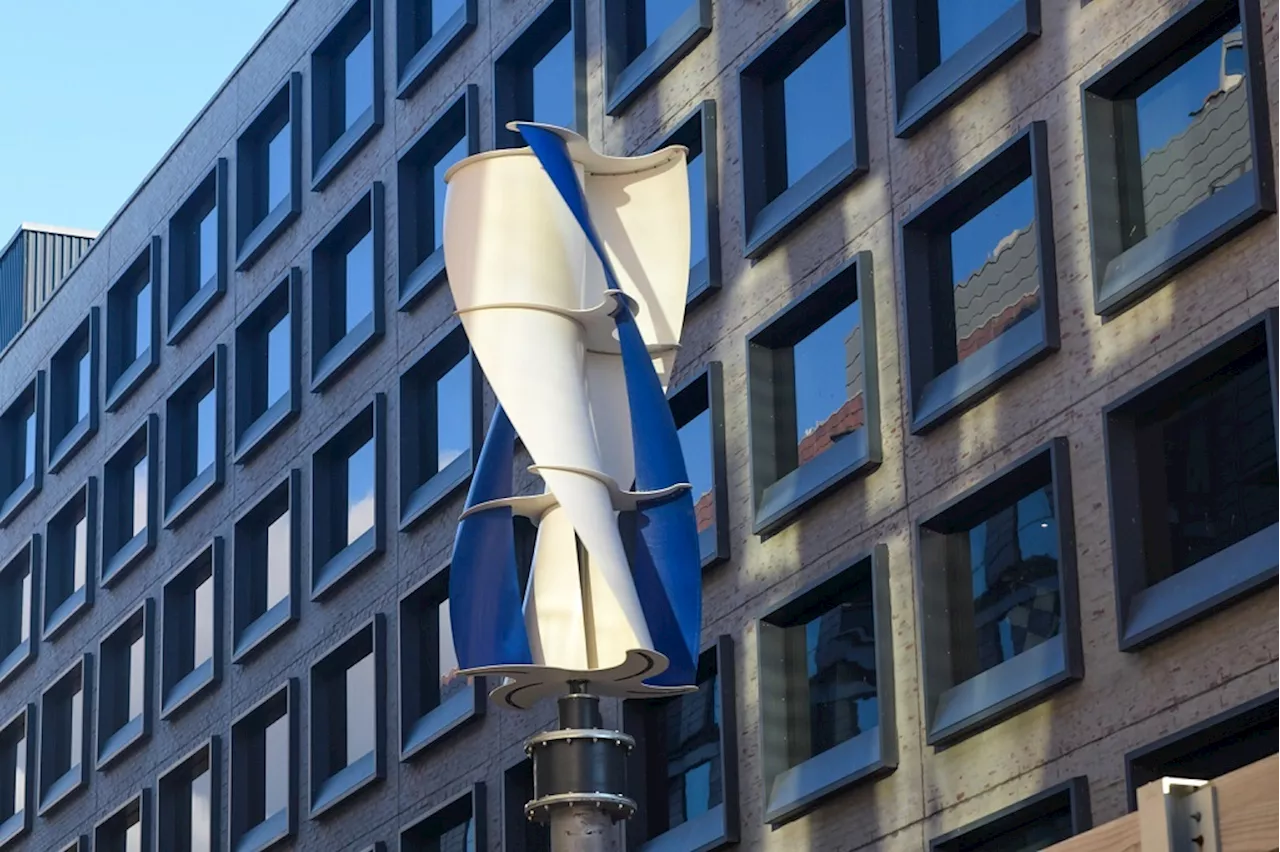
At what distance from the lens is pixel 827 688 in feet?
98.2

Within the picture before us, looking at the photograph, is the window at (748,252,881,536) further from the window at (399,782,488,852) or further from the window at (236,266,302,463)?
the window at (236,266,302,463)

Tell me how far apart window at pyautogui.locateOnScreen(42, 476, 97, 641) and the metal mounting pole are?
4361cm

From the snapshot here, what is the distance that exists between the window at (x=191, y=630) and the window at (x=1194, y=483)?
2489 centimetres

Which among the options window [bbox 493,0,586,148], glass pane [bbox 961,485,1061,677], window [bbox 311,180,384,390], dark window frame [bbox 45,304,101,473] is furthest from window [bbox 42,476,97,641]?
glass pane [bbox 961,485,1061,677]

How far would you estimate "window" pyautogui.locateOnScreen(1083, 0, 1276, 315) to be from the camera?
24125 millimetres

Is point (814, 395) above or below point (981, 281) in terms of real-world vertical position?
below

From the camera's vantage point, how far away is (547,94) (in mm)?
39031

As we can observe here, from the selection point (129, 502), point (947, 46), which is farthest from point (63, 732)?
point (947, 46)

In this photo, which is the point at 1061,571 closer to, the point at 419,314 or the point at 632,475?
the point at 632,475

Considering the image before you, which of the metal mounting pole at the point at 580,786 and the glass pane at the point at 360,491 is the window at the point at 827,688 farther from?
the metal mounting pole at the point at 580,786

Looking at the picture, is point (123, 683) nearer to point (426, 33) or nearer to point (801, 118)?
point (426, 33)

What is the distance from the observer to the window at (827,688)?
2820 centimetres

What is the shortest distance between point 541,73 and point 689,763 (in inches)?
466

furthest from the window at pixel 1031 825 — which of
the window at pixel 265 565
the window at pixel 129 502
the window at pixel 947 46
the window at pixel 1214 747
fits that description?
the window at pixel 129 502
